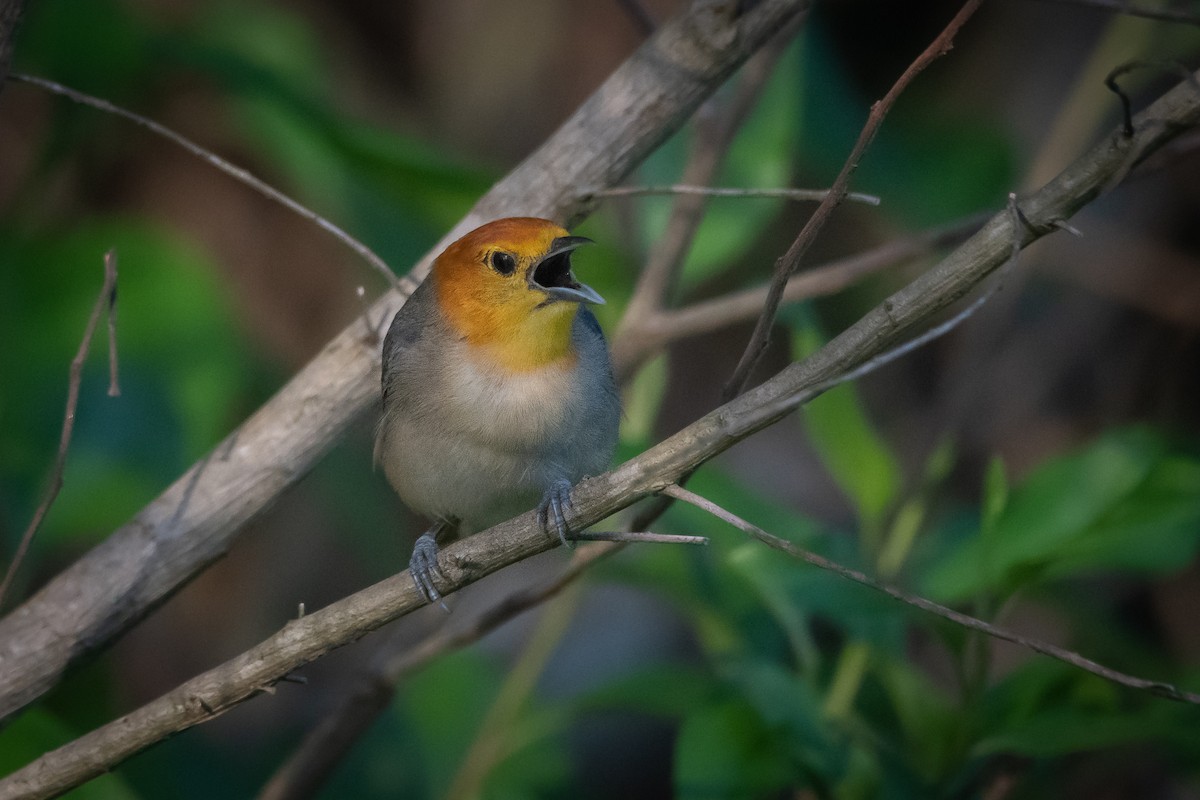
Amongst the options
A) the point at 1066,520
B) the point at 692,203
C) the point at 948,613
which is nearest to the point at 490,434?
the point at 692,203

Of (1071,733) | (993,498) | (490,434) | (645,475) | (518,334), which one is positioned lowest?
(1071,733)

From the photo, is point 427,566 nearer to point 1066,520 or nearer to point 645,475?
point 645,475

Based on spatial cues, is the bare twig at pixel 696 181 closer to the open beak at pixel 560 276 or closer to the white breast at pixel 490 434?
the open beak at pixel 560 276

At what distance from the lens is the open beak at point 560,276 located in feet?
9.43

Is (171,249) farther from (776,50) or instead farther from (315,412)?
(776,50)

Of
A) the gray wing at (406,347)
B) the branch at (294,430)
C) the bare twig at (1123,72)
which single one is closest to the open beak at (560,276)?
the branch at (294,430)

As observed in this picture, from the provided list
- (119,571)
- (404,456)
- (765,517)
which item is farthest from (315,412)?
(765,517)

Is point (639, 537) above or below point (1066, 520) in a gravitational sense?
below

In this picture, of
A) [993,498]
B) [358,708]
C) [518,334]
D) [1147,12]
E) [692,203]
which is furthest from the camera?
[692,203]

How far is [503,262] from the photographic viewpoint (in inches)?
117

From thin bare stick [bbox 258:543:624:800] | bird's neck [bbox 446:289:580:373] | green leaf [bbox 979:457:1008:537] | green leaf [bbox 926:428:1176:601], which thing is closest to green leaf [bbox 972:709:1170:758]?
green leaf [bbox 926:428:1176:601]

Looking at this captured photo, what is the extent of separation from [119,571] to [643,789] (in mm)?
3403

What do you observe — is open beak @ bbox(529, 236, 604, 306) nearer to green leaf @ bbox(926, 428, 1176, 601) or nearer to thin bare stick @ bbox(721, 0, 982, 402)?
thin bare stick @ bbox(721, 0, 982, 402)

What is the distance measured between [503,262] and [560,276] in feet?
0.72
